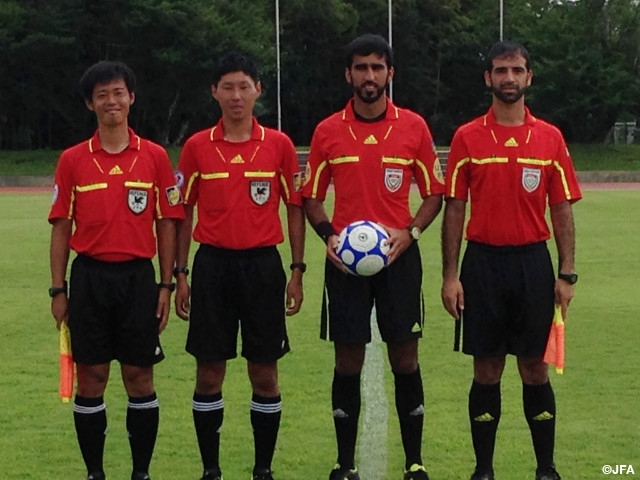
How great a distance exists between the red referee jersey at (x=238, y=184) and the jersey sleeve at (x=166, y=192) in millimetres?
136

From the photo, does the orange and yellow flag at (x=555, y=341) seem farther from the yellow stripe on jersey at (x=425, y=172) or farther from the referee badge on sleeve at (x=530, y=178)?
the yellow stripe on jersey at (x=425, y=172)

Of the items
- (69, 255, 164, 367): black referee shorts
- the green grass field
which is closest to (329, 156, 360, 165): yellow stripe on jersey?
(69, 255, 164, 367): black referee shorts

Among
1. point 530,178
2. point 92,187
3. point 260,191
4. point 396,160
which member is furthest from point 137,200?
point 530,178

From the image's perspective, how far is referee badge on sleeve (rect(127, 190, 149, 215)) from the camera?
4.65 meters

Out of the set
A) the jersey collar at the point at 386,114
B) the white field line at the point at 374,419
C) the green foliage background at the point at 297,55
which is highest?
the green foliage background at the point at 297,55

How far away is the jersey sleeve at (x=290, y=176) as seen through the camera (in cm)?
489

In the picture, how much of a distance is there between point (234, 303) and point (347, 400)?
2.37 feet

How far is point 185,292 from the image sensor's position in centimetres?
486

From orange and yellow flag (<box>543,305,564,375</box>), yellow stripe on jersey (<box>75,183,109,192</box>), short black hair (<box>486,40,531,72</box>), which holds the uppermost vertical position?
short black hair (<box>486,40,531,72</box>)

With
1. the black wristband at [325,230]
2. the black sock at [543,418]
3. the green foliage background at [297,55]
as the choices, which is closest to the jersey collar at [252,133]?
the black wristband at [325,230]

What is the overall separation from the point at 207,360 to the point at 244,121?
116 cm

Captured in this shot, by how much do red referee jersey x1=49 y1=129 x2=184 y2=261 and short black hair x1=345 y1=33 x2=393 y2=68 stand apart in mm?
1009

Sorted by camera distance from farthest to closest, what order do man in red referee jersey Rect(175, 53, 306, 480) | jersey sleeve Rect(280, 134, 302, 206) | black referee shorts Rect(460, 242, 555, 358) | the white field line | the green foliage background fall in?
the green foliage background → the white field line → jersey sleeve Rect(280, 134, 302, 206) → man in red referee jersey Rect(175, 53, 306, 480) → black referee shorts Rect(460, 242, 555, 358)

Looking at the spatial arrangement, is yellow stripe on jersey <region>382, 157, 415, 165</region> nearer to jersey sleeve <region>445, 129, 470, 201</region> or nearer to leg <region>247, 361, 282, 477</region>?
jersey sleeve <region>445, 129, 470, 201</region>
